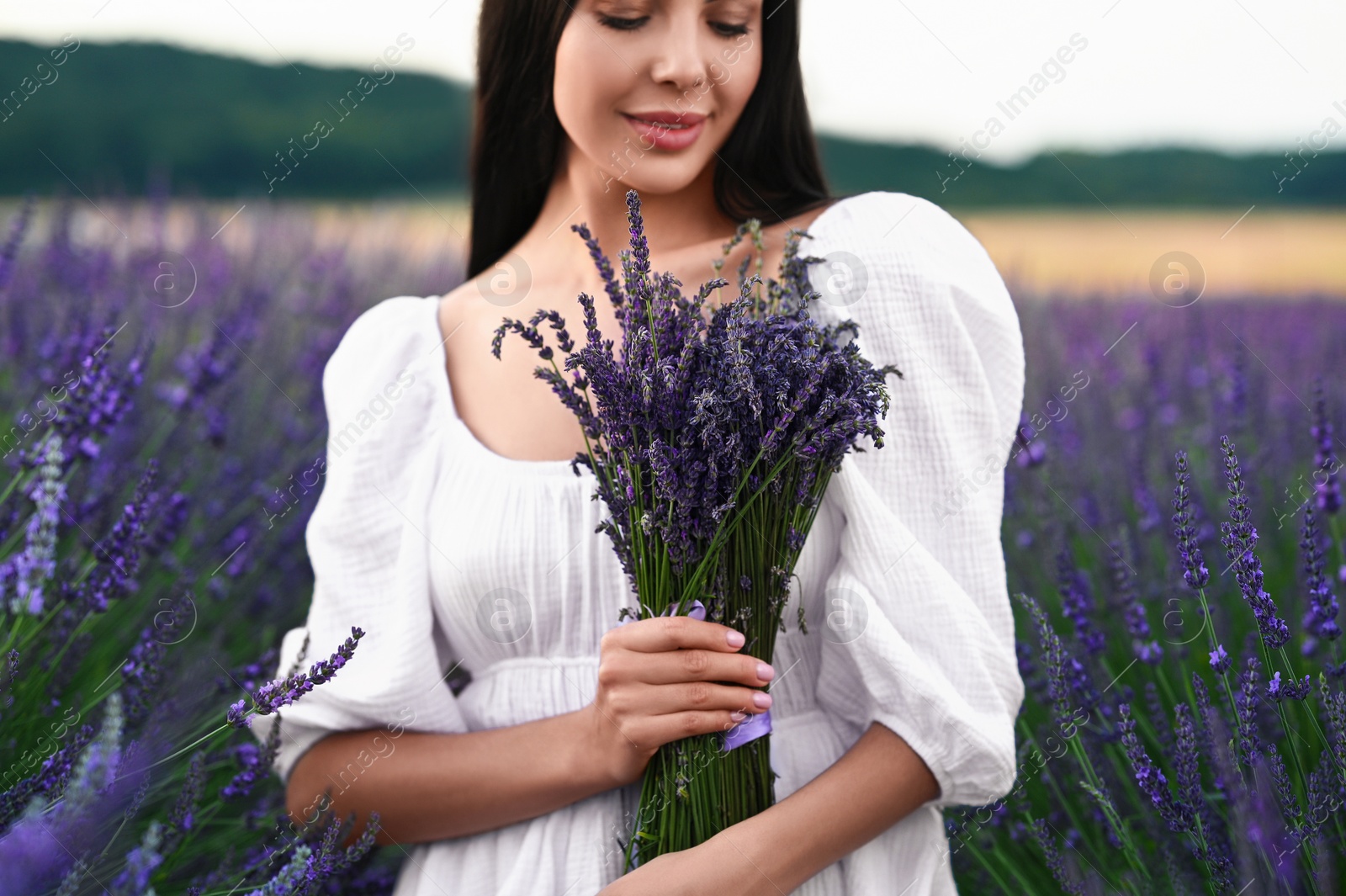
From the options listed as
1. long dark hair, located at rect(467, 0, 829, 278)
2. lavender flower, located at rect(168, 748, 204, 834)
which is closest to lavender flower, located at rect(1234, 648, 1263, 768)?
long dark hair, located at rect(467, 0, 829, 278)

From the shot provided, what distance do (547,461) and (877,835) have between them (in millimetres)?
634

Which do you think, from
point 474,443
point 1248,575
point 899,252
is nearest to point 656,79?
point 899,252

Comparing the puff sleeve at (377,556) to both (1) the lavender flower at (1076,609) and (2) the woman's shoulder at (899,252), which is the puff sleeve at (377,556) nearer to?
(2) the woman's shoulder at (899,252)

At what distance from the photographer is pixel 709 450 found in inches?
42.7

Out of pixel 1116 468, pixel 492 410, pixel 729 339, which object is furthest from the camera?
pixel 1116 468

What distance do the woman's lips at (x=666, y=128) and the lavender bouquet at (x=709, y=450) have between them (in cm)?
30

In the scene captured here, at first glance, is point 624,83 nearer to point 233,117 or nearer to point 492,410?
point 492,410

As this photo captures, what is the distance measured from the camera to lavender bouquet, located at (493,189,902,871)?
106 centimetres

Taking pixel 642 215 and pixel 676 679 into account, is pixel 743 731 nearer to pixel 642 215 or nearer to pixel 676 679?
pixel 676 679

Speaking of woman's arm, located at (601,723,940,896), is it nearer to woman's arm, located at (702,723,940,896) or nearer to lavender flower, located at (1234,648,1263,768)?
woman's arm, located at (702,723,940,896)

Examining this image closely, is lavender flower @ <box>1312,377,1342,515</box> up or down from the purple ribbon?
up

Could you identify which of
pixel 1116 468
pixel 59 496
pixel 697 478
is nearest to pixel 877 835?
pixel 697 478

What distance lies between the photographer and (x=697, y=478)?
1.08 metres


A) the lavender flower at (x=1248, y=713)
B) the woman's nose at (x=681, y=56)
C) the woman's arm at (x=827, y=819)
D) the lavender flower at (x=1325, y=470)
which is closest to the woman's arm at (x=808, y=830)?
the woman's arm at (x=827, y=819)
